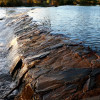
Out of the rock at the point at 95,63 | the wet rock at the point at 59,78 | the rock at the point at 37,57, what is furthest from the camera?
the rock at the point at 37,57

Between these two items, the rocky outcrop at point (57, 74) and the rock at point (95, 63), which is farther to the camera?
the rock at point (95, 63)

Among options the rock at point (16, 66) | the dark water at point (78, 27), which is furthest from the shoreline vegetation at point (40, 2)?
the rock at point (16, 66)

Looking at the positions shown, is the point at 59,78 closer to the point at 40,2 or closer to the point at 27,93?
the point at 27,93

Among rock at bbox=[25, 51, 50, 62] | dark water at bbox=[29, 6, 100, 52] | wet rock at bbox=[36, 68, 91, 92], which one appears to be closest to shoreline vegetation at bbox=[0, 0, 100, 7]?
dark water at bbox=[29, 6, 100, 52]

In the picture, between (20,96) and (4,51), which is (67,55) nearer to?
(20,96)

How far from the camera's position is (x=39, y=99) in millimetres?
5594

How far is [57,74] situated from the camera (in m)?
6.47

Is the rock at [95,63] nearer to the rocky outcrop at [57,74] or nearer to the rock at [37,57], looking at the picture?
the rocky outcrop at [57,74]

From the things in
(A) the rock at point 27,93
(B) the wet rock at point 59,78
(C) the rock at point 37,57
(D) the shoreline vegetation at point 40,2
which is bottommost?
(A) the rock at point 27,93

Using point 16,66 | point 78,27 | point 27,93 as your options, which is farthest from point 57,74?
point 78,27

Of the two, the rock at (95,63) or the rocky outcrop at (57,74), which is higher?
the rock at (95,63)

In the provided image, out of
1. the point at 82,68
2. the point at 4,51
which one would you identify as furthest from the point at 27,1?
the point at 82,68

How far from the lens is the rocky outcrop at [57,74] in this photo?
5.54 m

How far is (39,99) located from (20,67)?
2.98 meters
